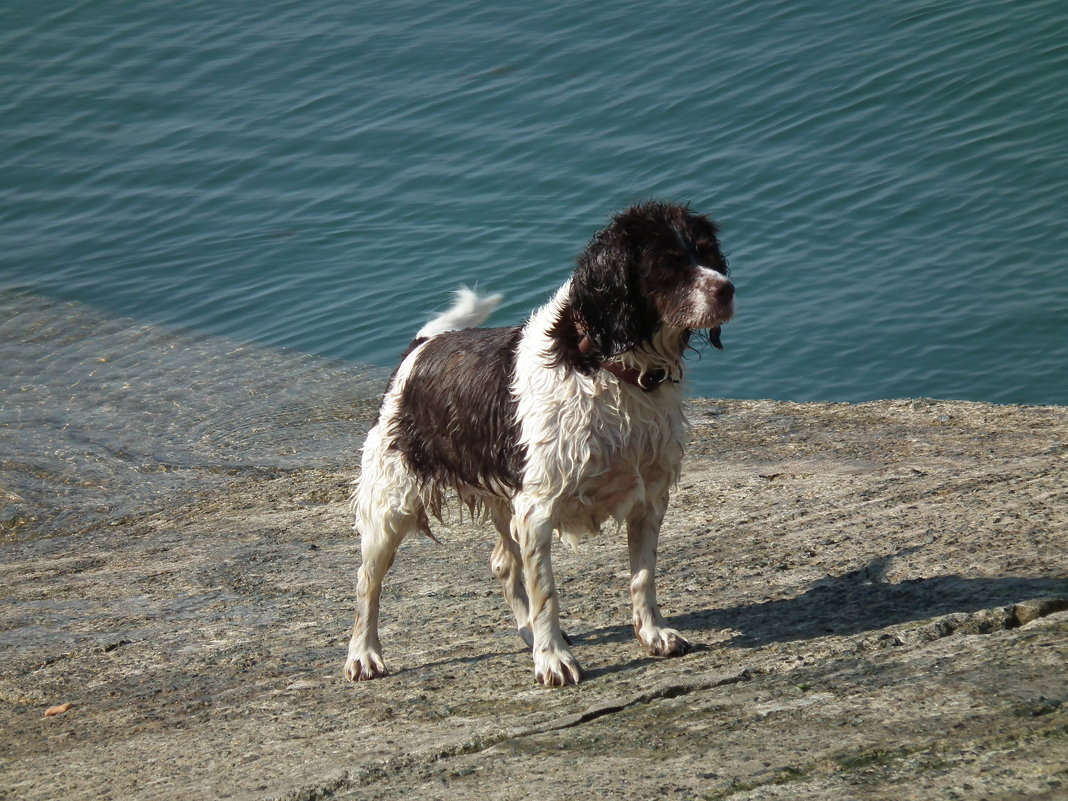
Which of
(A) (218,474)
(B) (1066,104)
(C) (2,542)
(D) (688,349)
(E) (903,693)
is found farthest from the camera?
(B) (1066,104)

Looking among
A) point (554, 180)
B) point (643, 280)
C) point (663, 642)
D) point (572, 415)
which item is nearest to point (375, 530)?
point (572, 415)

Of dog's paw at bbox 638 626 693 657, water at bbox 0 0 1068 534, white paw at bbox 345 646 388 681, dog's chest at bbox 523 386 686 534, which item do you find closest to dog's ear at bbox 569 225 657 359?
dog's chest at bbox 523 386 686 534

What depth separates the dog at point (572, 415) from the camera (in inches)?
191

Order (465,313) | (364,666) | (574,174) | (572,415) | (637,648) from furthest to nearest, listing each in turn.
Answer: (574,174), (465,313), (364,666), (637,648), (572,415)

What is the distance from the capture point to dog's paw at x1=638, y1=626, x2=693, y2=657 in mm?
5223

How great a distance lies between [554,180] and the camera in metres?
17.9

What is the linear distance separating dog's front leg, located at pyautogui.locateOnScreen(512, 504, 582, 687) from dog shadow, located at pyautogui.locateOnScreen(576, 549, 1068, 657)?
0.30 metres

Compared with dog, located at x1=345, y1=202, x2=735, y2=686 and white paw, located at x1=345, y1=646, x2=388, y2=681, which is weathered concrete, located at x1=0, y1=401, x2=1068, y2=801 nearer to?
white paw, located at x1=345, y1=646, x2=388, y2=681

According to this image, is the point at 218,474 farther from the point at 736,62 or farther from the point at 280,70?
the point at 280,70

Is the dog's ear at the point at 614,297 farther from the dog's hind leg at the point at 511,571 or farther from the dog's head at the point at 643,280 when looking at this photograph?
the dog's hind leg at the point at 511,571

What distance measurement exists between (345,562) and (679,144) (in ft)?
39.5

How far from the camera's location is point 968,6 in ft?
65.5

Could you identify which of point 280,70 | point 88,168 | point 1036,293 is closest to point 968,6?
point 1036,293

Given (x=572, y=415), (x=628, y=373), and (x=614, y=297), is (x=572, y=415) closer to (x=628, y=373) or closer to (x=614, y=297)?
(x=628, y=373)
